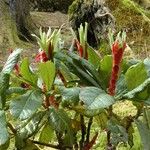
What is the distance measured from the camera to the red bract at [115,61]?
1.34 meters

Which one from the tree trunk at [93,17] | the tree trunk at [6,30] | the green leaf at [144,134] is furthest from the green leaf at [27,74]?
the tree trunk at [6,30]

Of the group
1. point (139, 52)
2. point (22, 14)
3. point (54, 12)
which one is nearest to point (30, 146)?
point (139, 52)

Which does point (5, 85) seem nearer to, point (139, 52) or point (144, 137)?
point (144, 137)

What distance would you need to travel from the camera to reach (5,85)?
1.37 m

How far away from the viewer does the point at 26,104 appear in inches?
53.0

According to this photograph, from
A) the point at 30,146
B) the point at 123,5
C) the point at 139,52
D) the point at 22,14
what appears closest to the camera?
the point at 30,146

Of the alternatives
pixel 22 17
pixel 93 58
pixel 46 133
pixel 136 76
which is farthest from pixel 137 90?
pixel 22 17

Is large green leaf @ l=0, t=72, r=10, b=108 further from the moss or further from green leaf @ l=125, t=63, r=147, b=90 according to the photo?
the moss

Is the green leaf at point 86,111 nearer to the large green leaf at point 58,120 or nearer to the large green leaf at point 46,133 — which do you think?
the large green leaf at point 58,120

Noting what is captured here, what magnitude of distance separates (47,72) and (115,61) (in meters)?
0.19

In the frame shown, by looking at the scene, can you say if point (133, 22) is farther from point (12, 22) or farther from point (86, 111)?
point (86, 111)

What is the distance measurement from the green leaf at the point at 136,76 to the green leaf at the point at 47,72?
0.21 metres

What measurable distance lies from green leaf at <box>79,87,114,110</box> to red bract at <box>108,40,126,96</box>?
0.07 m

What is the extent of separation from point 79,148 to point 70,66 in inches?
13.2
